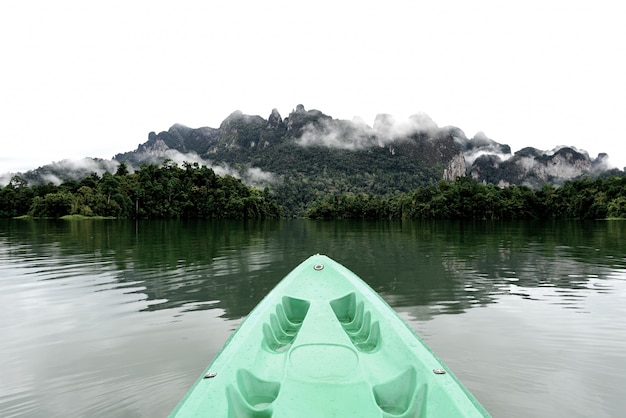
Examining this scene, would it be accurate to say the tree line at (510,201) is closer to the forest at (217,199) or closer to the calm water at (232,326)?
the forest at (217,199)

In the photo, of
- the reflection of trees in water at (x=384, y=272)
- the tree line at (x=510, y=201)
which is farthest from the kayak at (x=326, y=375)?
the tree line at (x=510, y=201)

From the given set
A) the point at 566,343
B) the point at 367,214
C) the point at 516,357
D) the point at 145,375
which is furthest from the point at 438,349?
the point at 367,214

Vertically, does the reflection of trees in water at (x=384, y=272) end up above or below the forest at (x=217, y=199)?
below

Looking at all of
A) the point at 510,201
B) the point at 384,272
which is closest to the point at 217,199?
the point at 510,201

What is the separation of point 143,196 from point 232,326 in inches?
3257

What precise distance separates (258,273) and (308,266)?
4589 mm

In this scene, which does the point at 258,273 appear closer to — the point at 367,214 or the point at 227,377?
the point at 227,377

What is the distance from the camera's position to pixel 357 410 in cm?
256

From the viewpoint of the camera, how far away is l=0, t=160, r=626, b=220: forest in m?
73.1

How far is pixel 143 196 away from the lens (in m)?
81.2

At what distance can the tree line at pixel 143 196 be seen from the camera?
242 ft

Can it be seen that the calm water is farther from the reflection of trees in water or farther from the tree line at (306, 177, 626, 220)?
the tree line at (306, 177, 626, 220)

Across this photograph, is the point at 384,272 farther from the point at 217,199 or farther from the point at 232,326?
the point at 217,199

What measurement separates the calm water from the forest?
226ft
